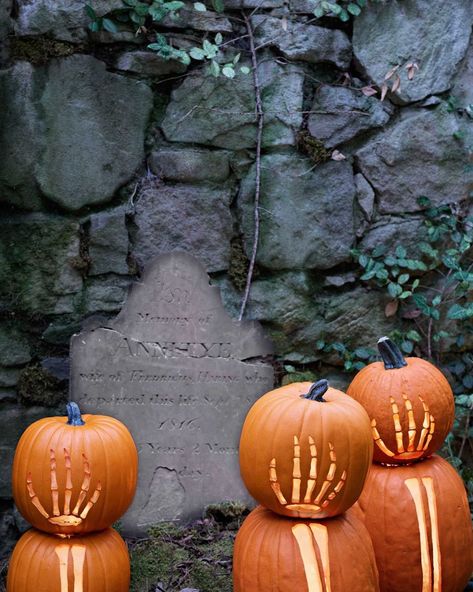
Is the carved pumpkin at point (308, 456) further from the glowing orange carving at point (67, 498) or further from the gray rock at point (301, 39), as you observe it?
the gray rock at point (301, 39)

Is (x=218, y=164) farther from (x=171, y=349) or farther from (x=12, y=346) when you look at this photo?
(x=12, y=346)

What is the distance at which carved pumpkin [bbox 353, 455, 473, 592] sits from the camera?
7.27 ft

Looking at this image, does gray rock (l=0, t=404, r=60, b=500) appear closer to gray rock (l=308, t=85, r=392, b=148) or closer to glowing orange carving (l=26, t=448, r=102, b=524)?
glowing orange carving (l=26, t=448, r=102, b=524)

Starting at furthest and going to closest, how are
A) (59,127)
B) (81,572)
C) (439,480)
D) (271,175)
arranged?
(271,175)
(59,127)
(439,480)
(81,572)

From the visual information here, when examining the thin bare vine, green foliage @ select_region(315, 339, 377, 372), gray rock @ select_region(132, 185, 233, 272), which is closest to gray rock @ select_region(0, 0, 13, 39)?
gray rock @ select_region(132, 185, 233, 272)

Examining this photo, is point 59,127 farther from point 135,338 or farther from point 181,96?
point 135,338

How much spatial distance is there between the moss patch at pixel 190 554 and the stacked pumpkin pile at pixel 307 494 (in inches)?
28.0

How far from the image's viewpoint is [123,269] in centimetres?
309

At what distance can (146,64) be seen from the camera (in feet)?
10.1

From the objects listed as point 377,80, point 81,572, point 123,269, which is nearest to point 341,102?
point 377,80

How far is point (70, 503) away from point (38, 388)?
1059 millimetres

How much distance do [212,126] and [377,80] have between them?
0.80 meters

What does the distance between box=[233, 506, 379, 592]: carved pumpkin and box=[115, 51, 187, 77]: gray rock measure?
1.96 meters

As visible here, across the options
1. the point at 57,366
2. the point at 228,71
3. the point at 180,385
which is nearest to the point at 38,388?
the point at 57,366
